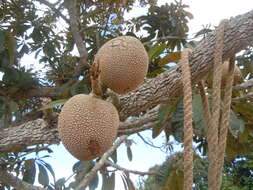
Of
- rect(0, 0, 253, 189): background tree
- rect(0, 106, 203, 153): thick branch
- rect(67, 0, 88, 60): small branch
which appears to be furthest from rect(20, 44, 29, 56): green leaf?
rect(0, 106, 203, 153): thick branch

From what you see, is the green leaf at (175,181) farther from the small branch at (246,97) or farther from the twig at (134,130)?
the small branch at (246,97)

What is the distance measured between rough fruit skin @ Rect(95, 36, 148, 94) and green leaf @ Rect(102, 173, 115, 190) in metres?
0.78

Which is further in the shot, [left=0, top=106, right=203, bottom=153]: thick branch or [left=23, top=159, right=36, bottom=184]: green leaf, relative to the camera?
[left=23, top=159, right=36, bottom=184]: green leaf

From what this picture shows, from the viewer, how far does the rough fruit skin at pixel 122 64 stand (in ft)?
2.39

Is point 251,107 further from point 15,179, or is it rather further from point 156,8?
point 156,8

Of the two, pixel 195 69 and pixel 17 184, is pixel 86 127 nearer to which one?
pixel 195 69

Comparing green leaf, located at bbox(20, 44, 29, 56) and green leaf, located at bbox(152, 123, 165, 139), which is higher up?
green leaf, located at bbox(20, 44, 29, 56)

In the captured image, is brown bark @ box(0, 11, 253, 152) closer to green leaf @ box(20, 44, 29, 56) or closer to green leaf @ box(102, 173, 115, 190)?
green leaf @ box(102, 173, 115, 190)

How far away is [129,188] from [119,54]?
0.82 metres

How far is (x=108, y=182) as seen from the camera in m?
1.45

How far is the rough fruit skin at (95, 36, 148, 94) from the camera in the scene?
73 cm

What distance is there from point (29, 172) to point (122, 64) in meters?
1.01

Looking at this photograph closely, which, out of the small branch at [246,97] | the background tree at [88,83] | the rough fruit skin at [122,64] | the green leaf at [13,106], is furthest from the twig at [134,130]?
the green leaf at [13,106]

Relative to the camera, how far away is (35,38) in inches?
89.3
